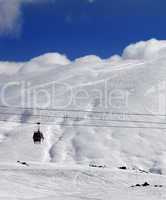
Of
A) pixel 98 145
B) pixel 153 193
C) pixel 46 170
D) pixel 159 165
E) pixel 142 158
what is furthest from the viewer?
pixel 98 145

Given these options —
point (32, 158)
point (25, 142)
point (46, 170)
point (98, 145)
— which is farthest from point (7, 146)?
point (46, 170)

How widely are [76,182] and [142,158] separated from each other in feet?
414

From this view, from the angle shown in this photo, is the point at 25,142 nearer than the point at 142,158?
No

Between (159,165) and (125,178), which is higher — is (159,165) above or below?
below

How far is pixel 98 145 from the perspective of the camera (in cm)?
17875

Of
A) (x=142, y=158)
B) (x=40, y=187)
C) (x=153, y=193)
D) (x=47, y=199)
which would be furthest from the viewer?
→ (x=142, y=158)

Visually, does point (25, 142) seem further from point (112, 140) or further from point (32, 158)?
point (112, 140)

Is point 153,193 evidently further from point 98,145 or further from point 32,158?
point 98,145

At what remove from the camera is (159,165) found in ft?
504

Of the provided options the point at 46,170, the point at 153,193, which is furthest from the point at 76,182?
the point at 153,193

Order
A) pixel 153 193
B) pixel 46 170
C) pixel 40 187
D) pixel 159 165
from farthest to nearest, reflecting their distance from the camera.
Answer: pixel 159 165 → pixel 46 170 → pixel 40 187 → pixel 153 193

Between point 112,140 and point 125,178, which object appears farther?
point 112,140

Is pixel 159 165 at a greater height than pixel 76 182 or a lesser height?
lesser

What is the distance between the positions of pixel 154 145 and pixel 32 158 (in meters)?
46.2
